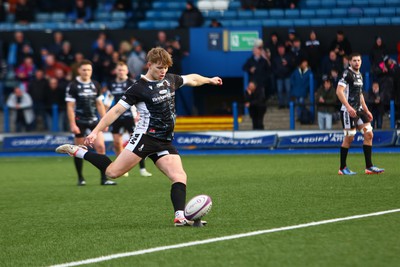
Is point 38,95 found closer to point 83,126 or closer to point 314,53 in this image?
point 314,53

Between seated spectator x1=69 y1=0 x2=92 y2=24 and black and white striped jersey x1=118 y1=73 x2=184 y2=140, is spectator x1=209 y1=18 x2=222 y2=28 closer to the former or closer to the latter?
seated spectator x1=69 y1=0 x2=92 y2=24

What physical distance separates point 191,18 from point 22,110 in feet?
19.6

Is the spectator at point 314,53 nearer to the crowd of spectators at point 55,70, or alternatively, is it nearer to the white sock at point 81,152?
the crowd of spectators at point 55,70

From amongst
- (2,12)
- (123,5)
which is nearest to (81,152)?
(123,5)

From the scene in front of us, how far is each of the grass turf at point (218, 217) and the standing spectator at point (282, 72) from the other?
7.55 meters

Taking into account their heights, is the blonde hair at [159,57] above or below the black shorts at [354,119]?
above

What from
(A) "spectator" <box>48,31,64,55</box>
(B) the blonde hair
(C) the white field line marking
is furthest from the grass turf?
(A) "spectator" <box>48,31,64,55</box>

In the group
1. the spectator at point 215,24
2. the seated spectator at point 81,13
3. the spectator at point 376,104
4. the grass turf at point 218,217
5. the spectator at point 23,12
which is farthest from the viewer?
the spectator at point 23,12

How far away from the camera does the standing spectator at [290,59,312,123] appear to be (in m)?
26.4

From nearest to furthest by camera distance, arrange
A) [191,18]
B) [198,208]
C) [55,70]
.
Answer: [198,208]
[55,70]
[191,18]

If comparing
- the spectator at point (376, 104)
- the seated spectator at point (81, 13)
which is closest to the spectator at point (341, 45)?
the spectator at point (376, 104)

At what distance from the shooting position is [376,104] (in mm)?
24750

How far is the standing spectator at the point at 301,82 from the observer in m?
26.4

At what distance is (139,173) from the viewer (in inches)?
762
